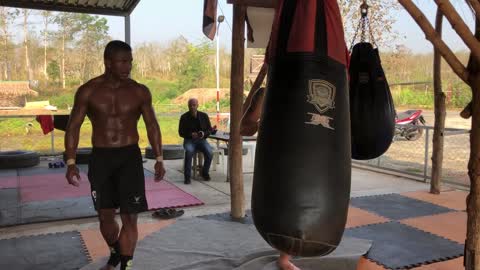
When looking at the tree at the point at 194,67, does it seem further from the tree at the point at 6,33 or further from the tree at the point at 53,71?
the tree at the point at 6,33

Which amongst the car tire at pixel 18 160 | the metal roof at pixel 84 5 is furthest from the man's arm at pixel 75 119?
the car tire at pixel 18 160

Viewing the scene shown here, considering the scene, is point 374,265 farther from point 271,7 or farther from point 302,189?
point 271,7

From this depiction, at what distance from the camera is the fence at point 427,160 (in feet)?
24.2

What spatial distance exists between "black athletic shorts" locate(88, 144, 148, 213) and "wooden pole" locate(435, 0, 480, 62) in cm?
218

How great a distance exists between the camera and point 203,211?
538cm

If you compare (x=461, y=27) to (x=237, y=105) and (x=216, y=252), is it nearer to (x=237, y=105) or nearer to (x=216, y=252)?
(x=216, y=252)

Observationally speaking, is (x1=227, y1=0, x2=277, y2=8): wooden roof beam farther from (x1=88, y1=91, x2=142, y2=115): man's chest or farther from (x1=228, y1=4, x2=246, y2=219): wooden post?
(x1=88, y1=91, x2=142, y2=115): man's chest

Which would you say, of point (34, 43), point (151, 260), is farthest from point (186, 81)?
point (151, 260)

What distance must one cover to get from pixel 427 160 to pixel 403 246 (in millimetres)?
3613

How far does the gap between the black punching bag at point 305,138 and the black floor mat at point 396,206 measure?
3815 mm

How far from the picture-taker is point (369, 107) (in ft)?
9.98

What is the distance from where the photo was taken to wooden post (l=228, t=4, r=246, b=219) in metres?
4.77

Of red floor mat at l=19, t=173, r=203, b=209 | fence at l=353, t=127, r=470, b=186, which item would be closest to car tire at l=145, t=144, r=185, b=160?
red floor mat at l=19, t=173, r=203, b=209

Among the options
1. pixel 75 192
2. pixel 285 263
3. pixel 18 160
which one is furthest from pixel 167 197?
pixel 18 160
